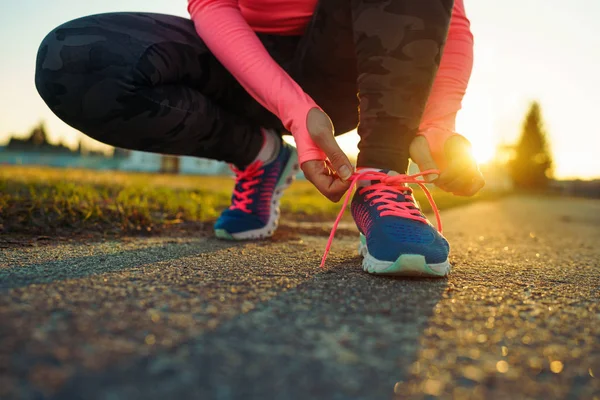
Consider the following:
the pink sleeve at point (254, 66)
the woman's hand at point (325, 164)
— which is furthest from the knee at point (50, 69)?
the woman's hand at point (325, 164)

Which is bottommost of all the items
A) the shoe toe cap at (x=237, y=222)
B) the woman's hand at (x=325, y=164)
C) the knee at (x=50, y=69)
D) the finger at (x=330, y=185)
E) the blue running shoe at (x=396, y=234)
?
the shoe toe cap at (x=237, y=222)

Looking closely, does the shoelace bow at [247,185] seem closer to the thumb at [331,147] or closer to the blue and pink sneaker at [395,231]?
the blue and pink sneaker at [395,231]

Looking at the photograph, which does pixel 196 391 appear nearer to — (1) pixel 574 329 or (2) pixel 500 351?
(2) pixel 500 351

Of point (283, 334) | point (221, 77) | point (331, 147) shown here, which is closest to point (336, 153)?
point (331, 147)

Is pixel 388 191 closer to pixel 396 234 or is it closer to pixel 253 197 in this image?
pixel 396 234

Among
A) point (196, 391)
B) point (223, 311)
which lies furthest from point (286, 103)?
point (196, 391)

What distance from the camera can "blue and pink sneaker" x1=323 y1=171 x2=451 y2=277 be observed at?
1.10 meters

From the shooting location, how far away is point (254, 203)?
1.94 meters

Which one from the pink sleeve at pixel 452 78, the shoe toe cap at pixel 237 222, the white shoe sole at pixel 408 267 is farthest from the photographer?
the shoe toe cap at pixel 237 222

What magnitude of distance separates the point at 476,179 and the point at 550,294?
391 mm

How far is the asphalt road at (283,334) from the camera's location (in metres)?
0.50

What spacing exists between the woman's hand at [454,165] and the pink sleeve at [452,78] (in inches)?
4.0

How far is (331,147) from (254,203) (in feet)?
2.73

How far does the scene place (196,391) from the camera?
48 cm
